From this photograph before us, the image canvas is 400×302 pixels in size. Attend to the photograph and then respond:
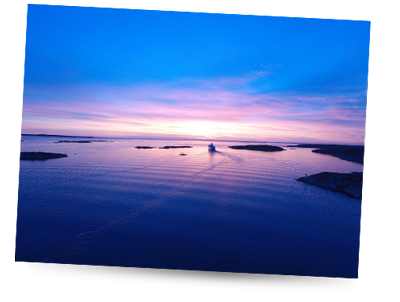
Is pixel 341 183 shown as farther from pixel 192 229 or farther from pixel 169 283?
pixel 169 283

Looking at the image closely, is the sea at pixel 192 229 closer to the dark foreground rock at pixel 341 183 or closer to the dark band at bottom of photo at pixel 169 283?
the dark band at bottom of photo at pixel 169 283

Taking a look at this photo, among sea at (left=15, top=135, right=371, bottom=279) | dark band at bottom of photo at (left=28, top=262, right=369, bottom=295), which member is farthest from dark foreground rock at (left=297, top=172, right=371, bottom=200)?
dark band at bottom of photo at (left=28, top=262, right=369, bottom=295)

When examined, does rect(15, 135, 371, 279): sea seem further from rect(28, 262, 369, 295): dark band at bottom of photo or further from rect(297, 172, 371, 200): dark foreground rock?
rect(297, 172, 371, 200): dark foreground rock

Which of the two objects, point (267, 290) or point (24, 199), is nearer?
point (267, 290)

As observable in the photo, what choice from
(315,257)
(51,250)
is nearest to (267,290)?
(315,257)

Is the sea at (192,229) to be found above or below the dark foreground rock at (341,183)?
below

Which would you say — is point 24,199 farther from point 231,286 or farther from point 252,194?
point 252,194

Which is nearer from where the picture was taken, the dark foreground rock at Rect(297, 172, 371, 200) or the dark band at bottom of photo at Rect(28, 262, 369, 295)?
the dark band at bottom of photo at Rect(28, 262, 369, 295)

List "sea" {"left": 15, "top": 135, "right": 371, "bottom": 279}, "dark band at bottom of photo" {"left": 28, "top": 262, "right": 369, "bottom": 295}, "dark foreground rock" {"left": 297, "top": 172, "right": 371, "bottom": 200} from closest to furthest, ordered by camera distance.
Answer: "dark band at bottom of photo" {"left": 28, "top": 262, "right": 369, "bottom": 295} < "sea" {"left": 15, "top": 135, "right": 371, "bottom": 279} < "dark foreground rock" {"left": 297, "top": 172, "right": 371, "bottom": 200}

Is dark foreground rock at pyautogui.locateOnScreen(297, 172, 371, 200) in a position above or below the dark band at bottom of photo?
above

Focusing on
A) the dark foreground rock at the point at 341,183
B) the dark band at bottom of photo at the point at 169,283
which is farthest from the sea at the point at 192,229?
the dark foreground rock at the point at 341,183

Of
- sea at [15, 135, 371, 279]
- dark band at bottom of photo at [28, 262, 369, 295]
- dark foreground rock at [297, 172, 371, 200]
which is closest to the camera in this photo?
dark band at bottom of photo at [28, 262, 369, 295]
